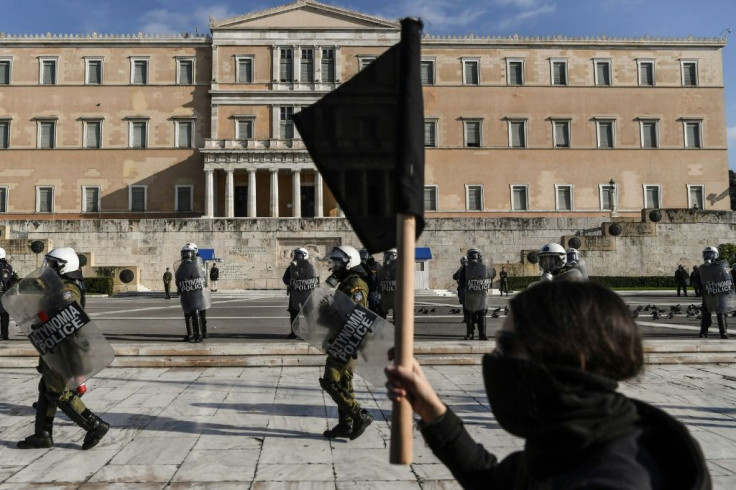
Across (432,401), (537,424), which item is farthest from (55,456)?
(537,424)

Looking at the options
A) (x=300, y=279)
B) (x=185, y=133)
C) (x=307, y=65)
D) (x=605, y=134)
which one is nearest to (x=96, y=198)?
(x=185, y=133)

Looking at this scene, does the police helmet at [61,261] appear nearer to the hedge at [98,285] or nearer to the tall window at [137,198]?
the hedge at [98,285]

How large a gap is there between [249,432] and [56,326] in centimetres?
182

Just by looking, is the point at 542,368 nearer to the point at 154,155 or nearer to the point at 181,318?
the point at 181,318

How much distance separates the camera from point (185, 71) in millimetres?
42875

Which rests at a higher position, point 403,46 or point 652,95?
point 652,95

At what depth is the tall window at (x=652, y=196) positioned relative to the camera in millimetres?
42969

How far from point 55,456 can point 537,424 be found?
4.33 meters

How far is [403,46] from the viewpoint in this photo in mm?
1986

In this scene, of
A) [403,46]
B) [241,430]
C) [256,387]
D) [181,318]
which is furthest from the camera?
[181,318]

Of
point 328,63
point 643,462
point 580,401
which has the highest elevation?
point 328,63

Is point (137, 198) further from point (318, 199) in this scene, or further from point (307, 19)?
point (307, 19)

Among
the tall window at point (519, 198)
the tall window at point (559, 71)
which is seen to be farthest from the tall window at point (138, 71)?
the tall window at point (559, 71)

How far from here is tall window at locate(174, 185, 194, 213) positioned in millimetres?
42219
